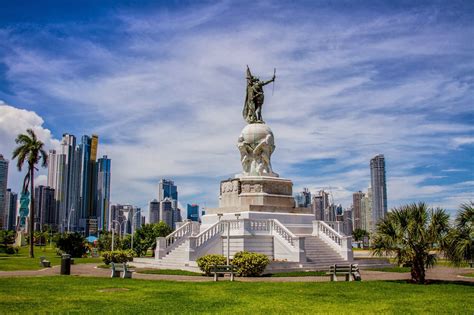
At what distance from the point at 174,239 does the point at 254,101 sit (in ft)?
42.1

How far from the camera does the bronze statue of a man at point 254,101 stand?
38.8 m

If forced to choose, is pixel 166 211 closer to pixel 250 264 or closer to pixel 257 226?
pixel 257 226

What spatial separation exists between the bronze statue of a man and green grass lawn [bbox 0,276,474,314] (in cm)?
2096

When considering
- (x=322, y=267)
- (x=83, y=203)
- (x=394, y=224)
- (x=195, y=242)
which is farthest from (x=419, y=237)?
(x=83, y=203)

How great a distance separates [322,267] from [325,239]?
4.25 meters

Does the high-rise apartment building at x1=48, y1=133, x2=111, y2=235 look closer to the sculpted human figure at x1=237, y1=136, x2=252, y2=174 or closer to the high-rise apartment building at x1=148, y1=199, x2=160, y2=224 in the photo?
the high-rise apartment building at x1=148, y1=199, x2=160, y2=224

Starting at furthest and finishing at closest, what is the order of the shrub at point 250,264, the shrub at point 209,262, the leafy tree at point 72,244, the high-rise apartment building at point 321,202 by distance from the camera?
the high-rise apartment building at point 321,202 < the leafy tree at point 72,244 < the shrub at point 209,262 < the shrub at point 250,264

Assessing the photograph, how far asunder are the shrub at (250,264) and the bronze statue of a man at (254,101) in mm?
17029

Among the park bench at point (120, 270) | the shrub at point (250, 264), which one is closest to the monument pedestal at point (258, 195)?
the shrub at point (250, 264)

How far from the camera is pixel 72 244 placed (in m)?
42.0

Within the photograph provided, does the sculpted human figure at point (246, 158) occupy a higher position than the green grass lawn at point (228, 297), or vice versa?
the sculpted human figure at point (246, 158)

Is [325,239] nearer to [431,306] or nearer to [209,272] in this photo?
[209,272]

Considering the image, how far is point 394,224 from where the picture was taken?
2028 cm

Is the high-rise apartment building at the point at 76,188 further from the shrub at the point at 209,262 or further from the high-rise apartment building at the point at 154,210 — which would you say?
the shrub at the point at 209,262
